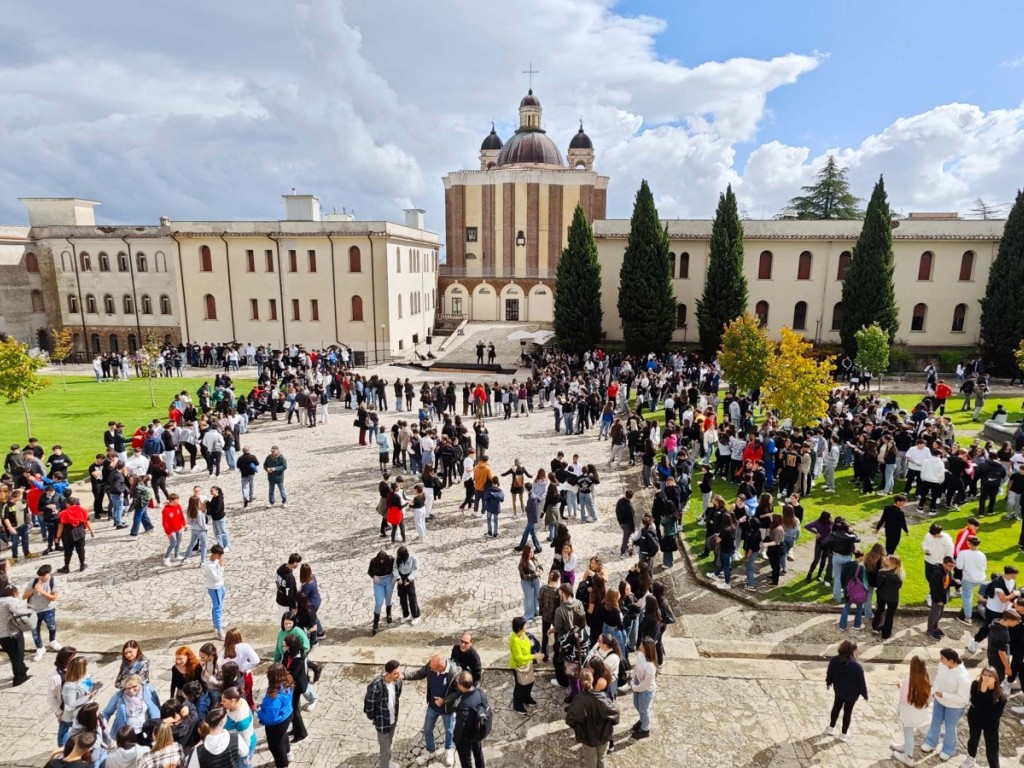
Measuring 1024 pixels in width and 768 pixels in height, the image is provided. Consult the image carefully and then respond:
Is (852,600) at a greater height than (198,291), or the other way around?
(198,291)

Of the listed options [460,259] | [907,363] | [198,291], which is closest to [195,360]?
[198,291]

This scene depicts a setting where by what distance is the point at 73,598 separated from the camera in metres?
10.8

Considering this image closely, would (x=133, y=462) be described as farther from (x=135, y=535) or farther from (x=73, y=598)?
(x=73, y=598)

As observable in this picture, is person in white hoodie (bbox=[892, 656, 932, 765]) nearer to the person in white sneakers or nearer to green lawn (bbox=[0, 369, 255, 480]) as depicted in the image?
the person in white sneakers

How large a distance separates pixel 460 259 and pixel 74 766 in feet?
169

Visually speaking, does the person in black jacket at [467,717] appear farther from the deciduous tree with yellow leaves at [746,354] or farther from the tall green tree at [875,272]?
the tall green tree at [875,272]

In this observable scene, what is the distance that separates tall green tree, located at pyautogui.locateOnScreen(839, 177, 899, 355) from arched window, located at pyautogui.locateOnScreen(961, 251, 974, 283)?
5.57m

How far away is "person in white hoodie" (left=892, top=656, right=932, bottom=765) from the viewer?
6695 millimetres

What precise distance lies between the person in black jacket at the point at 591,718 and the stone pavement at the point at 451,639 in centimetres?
95

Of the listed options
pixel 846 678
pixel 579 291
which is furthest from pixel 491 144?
pixel 846 678

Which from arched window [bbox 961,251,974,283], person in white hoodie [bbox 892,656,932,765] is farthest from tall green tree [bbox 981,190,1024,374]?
person in white hoodie [bbox 892,656,932,765]

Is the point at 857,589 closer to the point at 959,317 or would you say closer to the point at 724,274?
the point at 724,274

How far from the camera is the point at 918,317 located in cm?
3650

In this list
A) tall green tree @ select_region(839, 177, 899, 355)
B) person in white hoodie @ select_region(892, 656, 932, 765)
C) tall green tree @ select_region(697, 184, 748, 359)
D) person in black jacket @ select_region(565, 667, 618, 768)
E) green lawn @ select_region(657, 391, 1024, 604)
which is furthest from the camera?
tall green tree @ select_region(697, 184, 748, 359)
